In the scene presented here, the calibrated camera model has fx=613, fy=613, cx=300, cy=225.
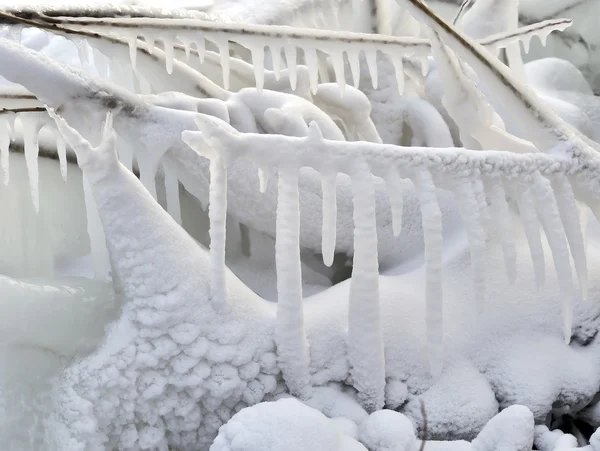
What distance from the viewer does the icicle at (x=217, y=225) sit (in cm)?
52

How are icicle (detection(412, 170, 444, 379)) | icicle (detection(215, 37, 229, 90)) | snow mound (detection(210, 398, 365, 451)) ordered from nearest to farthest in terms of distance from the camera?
snow mound (detection(210, 398, 365, 451))
icicle (detection(412, 170, 444, 379))
icicle (detection(215, 37, 229, 90))

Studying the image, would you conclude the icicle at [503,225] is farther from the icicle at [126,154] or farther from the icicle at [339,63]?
the icicle at [126,154]

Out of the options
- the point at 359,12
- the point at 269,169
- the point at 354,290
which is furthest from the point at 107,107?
the point at 359,12

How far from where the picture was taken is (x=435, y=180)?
57 centimetres

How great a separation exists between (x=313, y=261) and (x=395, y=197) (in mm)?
253

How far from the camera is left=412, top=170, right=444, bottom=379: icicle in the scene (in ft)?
1.80

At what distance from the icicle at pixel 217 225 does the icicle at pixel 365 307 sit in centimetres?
11

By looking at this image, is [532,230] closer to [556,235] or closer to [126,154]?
[556,235]

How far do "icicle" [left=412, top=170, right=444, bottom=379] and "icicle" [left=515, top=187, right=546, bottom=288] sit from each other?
11cm

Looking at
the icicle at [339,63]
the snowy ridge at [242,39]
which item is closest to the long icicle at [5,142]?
the snowy ridge at [242,39]

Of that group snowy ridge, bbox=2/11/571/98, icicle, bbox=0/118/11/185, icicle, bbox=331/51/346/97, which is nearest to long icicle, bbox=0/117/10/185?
icicle, bbox=0/118/11/185

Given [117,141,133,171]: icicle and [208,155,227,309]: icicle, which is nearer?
[208,155,227,309]: icicle

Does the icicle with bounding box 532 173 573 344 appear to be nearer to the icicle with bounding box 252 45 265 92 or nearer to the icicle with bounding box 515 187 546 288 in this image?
the icicle with bounding box 515 187 546 288

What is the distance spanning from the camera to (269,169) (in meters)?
0.53
